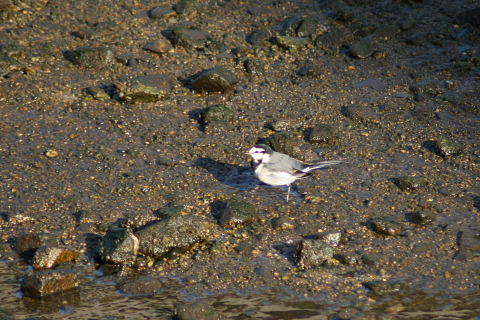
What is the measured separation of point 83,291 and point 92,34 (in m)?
5.35

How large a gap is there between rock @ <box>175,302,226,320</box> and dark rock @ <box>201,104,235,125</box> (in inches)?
138

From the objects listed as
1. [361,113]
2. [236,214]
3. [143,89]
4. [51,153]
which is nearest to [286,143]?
[361,113]

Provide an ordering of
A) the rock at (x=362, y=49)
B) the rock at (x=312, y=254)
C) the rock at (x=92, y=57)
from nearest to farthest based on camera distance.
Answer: the rock at (x=312, y=254), the rock at (x=92, y=57), the rock at (x=362, y=49)

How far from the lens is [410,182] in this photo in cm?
804

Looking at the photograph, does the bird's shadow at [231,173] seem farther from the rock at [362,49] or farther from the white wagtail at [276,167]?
the rock at [362,49]

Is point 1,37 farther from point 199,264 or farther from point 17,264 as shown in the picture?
point 199,264

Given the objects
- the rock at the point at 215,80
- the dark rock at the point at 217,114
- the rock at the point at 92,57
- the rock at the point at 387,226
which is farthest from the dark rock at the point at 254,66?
the rock at the point at 387,226

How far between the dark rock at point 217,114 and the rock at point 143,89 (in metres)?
0.85

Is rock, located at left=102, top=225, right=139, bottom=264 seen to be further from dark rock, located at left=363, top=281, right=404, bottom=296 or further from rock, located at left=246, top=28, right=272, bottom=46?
rock, located at left=246, top=28, right=272, bottom=46

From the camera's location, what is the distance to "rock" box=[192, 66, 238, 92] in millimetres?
9789

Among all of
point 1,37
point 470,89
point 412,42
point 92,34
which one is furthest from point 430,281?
point 1,37

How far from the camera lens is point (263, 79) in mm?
10273

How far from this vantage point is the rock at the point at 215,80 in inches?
385

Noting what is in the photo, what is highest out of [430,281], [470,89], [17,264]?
[470,89]
